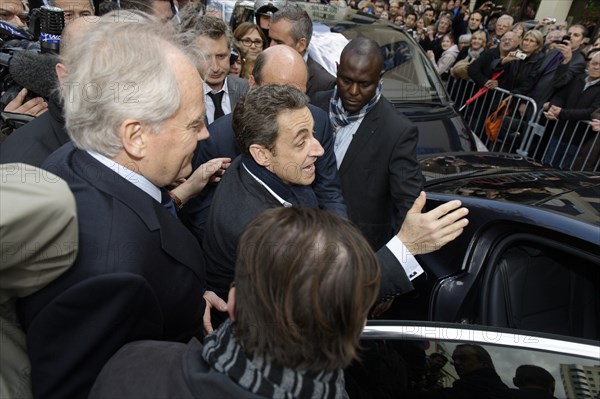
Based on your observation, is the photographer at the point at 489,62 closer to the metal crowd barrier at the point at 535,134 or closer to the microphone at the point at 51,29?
the metal crowd barrier at the point at 535,134

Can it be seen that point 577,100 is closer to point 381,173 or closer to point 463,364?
point 381,173

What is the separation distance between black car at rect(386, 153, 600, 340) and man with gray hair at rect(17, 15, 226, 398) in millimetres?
1075

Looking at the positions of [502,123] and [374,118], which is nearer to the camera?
[374,118]

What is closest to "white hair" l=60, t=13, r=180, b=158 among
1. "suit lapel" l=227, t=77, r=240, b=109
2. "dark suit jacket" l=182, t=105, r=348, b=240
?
"dark suit jacket" l=182, t=105, r=348, b=240

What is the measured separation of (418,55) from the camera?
5.12 meters

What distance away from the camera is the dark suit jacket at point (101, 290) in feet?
3.57

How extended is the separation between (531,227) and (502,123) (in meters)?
4.44

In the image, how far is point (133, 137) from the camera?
134 centimetres

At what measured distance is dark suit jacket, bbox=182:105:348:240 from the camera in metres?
2.45

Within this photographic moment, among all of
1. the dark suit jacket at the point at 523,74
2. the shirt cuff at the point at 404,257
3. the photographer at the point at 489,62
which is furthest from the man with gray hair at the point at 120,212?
the photographer at the point at 489,62

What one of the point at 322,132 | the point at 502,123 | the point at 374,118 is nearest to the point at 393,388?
the point at 322,132

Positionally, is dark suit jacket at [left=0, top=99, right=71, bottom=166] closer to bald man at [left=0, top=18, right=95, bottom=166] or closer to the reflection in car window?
bald man at [left=0, top=18, right=95, bottom=166]

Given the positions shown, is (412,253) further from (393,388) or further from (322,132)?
(322,132)

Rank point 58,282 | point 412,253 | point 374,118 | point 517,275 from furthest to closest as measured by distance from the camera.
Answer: point 374,118, point 517,275, point 412,253, point 58,282
